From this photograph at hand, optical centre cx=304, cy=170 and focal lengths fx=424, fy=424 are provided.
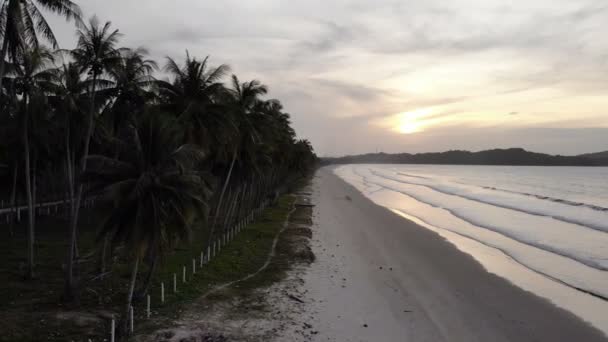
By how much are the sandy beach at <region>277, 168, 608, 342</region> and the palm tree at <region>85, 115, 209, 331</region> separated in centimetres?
495

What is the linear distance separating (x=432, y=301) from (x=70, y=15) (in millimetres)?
16354

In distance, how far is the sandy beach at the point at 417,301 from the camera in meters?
13.7

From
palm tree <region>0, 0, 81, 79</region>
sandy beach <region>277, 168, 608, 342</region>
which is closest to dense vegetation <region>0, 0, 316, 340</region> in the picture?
palm tree <region>0, 0, 81, 79</region>

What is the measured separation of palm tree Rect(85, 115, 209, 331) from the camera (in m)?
11.5

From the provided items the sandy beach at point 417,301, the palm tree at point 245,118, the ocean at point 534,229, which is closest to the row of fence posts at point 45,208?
the palm tree at point 245,118

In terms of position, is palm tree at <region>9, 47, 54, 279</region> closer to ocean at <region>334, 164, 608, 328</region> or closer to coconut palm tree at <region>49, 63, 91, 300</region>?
A: coconut palm tree at <region>49, 63, 91, 300</region>

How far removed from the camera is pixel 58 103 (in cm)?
1716

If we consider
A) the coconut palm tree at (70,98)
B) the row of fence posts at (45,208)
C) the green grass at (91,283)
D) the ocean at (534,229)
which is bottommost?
the ocean at (534,229)

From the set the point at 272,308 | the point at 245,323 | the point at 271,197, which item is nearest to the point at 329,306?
the point at 272,308

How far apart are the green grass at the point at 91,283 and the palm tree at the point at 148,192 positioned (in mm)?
1403

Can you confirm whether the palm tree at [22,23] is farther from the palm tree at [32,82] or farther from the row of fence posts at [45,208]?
the row of fence posts at [45,208]

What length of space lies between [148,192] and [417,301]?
36.4 feet

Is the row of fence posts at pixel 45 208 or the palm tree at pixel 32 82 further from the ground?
the palm tree at pixel 32 82

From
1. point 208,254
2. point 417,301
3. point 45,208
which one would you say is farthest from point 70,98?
point 45,208
